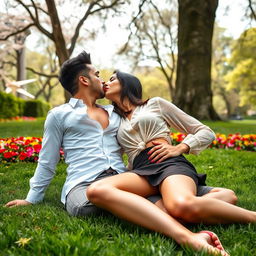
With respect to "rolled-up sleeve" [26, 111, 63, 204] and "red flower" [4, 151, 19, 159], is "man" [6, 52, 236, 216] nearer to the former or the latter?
"rolled-up sleeve" [26, 111, 63, 204]

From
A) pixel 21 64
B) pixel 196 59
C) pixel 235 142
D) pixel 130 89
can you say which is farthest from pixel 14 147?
pixel 21 64

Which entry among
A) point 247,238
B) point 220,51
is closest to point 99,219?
point 247,238

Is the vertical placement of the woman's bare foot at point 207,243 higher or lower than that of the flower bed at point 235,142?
higher

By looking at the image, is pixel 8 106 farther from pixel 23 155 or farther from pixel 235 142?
pixel 235 142

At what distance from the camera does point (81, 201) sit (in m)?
2.86

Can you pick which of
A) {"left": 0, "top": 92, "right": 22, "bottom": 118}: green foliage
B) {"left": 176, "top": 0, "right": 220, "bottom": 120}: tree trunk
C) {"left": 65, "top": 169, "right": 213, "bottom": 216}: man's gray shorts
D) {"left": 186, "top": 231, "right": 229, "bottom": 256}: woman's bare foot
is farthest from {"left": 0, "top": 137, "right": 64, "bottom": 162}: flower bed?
{"left": 0, "top": 92, "right": 22, "bottom": 118}: green foliage

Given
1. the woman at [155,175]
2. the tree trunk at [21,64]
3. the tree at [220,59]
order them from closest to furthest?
the woman at [155,175], the tree trunk at [21,64], the tree at [220,59]

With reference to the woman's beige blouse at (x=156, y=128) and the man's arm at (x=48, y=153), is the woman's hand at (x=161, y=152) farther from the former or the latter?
the man's arm at (x=48, y=153)

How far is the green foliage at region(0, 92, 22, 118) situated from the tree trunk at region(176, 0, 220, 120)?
9.58 m

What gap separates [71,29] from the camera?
2928 centimetres

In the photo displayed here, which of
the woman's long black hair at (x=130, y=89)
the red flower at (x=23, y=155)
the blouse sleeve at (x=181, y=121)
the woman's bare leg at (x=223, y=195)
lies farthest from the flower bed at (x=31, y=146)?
the woman's bare leg at (x=223, y=195)

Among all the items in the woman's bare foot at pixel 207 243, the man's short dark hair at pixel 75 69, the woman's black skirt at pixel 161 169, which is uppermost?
the man's short dark hair at pixel 75 69

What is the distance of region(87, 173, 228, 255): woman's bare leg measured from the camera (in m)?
2.16

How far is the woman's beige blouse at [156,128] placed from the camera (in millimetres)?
3090
